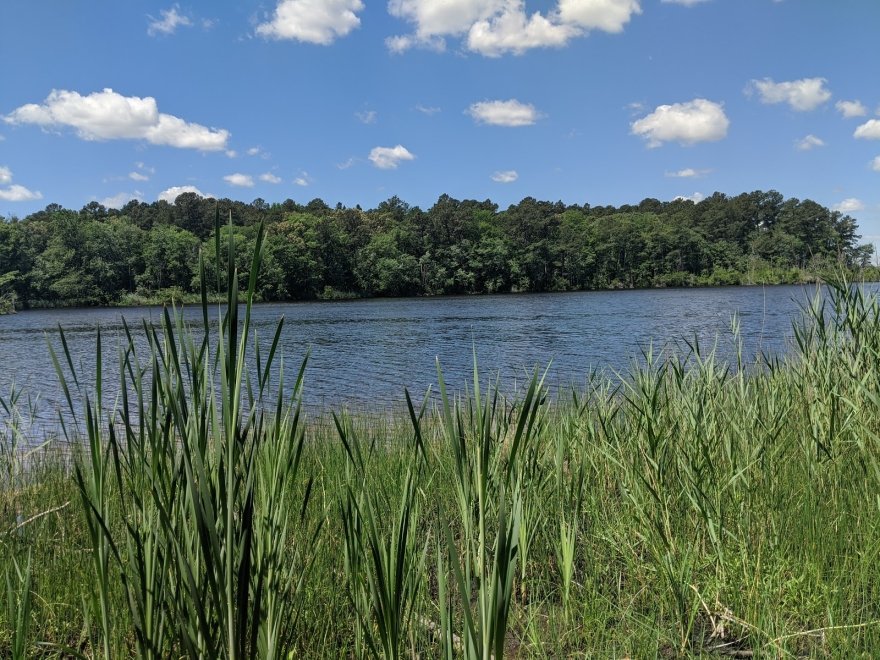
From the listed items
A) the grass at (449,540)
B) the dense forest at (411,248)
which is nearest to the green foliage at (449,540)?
the grass at (449,540)

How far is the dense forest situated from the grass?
7213cm

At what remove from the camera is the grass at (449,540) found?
1.33m

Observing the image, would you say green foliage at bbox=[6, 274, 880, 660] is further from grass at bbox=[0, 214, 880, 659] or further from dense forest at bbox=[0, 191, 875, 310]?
dense forest at bbox=[0, 191, 875, 310]

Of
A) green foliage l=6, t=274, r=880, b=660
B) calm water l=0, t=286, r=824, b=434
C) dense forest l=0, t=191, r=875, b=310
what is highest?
dense forest l=0, t=191, r=875, b=310

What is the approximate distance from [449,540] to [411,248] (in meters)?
93.2

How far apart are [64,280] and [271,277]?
77.3ft

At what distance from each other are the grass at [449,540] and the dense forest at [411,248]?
7213 centimetres

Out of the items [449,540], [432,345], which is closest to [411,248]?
[432,345]

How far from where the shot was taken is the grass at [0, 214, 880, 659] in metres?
1.33

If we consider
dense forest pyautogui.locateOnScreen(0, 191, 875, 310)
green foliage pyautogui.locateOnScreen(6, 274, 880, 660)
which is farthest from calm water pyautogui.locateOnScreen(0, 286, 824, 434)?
dense forest pyautogui.locateOnScreen(0, 191, 875, 310)

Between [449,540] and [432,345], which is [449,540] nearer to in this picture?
[449,540]

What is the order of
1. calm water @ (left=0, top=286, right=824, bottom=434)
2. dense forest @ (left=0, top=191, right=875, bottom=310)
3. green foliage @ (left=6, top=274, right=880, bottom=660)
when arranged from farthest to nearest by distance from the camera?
dense forest @ (left=0, top=191, right=875, bottom=310), calm water @ (left=0, top=286, right=824, bottom=434), green foliage @ (left=6, top=274, right=880, bottom=660)

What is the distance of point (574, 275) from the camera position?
310 ft

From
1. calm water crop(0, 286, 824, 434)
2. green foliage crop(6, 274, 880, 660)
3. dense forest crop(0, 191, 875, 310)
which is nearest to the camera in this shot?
green foliage crop(6, 274, 880, 660)
